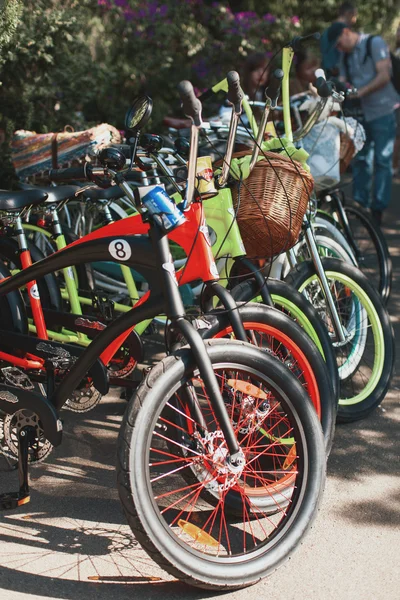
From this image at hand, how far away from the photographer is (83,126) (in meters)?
6.35

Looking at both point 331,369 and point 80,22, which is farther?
point 80,22

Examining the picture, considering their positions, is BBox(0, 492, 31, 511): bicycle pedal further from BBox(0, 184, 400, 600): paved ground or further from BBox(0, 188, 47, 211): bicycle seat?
BBox(0, 188, 47, 211): bicycle seat

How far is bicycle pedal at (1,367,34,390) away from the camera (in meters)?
3.49

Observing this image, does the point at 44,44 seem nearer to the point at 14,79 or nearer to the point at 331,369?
the point at 14,79

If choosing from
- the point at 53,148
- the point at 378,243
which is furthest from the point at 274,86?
the point at 378,243

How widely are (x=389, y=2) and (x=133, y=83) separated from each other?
585cm

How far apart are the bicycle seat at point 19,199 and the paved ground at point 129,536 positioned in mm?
1173

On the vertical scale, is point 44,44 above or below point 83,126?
above

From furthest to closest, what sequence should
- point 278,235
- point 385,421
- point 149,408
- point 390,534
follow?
point 385,421 → point 278,235 → point 390,534 → point 149,408

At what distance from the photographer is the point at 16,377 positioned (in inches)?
138

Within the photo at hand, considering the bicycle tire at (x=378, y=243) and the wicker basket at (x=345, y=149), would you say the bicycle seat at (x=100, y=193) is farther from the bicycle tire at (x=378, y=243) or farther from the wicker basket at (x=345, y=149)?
the bicycle tire at (x=378, y=243)

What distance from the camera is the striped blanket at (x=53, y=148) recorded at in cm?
476

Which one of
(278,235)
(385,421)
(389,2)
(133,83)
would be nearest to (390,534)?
(385,421)

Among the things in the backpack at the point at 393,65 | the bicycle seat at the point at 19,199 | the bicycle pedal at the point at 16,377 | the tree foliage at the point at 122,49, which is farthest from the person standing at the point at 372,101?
the bicycle pedal at the point at 16,377
